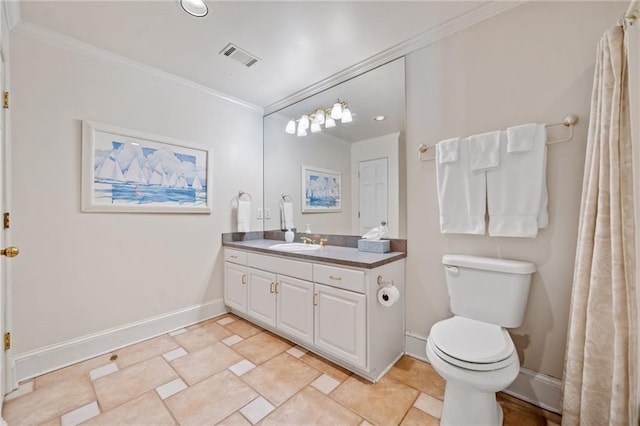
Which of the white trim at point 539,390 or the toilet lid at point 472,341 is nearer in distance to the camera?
the toilet lid at point 472,341

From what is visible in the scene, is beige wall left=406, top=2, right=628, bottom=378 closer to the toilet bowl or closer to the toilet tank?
the toilet tank

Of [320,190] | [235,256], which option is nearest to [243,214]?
[235,256]

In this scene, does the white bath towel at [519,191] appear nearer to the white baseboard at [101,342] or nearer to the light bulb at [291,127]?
the light bulb at [291,127]

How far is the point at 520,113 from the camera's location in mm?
1583

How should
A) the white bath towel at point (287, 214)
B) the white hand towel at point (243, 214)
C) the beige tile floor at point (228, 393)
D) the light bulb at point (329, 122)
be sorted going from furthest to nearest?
the white bath towel at point (287, 214) < the white hand towel at point (243, 214) < the light bulb at point (329, 122) < the beige tile floor at point (228, 393)

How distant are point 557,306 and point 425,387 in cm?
89

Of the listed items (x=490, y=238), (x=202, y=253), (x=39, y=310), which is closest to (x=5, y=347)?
(x=39, y=310)

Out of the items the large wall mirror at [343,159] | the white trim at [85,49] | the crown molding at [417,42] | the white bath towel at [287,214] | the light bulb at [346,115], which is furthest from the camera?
the white bath towel at [287,214]

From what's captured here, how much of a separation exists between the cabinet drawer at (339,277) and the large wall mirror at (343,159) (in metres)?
0.58

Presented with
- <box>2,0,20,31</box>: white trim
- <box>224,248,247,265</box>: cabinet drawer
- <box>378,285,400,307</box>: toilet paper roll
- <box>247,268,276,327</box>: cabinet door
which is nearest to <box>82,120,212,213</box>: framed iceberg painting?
<box>224,248,247,265</box>: cabinet drawer

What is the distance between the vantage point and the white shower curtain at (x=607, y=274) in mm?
1064

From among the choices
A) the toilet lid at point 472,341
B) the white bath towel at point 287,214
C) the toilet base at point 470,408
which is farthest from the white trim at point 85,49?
the toilet base at point 470,408

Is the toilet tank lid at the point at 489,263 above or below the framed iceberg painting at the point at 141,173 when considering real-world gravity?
below

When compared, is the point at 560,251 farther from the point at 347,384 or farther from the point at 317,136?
the point at 317,136
